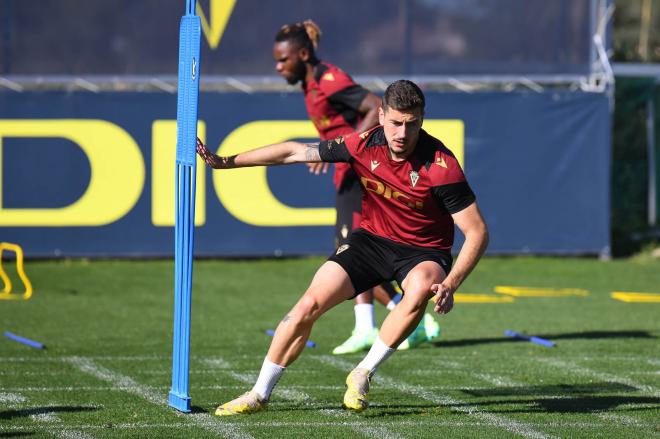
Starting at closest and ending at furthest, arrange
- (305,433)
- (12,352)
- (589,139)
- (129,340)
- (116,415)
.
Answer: (305,433) < (116,415) < (12,352) < (129,340) < (589,139)

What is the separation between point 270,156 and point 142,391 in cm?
178

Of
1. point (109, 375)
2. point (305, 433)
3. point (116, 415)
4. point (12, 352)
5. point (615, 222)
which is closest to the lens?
point (305, 433)

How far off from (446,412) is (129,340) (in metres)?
4.12

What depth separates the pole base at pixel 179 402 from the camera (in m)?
6.92

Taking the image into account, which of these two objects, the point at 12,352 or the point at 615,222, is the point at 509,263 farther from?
the point at 12,352

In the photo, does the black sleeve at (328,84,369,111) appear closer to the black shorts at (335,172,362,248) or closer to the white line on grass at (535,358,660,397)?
the black shorts at (335,172,362,248)

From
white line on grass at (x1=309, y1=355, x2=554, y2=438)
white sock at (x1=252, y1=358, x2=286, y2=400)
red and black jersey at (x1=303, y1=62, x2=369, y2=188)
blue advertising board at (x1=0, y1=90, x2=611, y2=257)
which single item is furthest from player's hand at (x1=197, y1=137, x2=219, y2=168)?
blue advertising board at (x1=0, y1=90, x2=611, y2=257)

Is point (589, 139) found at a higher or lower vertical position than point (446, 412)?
higher

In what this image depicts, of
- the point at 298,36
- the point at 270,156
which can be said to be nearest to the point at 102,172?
the point at 298,36

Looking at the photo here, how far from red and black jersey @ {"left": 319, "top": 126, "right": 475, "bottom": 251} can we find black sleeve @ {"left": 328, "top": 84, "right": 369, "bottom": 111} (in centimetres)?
246

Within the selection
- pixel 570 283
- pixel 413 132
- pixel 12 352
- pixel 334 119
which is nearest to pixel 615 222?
pixel 570 283

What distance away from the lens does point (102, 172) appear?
51.4 ft

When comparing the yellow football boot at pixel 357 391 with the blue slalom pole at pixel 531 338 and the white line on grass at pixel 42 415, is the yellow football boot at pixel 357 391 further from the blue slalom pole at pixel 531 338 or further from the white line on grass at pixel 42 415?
the blue slalom pole at pixel 531 338

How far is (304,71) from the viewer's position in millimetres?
9992
